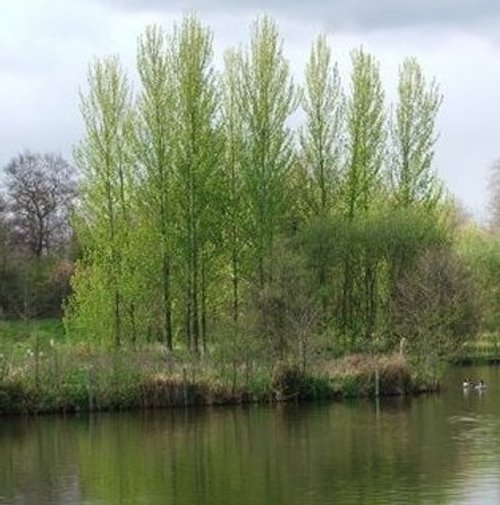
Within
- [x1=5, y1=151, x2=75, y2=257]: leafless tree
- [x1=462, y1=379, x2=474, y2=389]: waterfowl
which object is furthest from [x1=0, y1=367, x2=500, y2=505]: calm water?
[x1=5, y1=151, x2=75, y2=257]: leafless tree

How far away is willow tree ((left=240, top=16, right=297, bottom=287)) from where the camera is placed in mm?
48844

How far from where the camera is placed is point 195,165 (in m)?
46.3

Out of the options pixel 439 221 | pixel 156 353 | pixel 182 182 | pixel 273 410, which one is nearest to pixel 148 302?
pixel 182 182

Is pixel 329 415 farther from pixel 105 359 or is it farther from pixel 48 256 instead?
pixel 48 256

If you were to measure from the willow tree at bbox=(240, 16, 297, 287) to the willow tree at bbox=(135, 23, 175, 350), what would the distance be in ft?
12.5

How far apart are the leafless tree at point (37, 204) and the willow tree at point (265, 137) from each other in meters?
28.8

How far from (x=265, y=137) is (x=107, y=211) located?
7288 mm

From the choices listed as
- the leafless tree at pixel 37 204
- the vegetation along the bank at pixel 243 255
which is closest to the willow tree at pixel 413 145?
the vegetation along the bank at pixel 243 255

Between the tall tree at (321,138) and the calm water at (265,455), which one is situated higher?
the tall tree at (321,138)

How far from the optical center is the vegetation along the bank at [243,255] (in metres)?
38.5

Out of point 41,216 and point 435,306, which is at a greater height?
point 41,216

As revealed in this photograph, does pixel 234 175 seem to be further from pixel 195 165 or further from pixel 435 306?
pixel 435 306

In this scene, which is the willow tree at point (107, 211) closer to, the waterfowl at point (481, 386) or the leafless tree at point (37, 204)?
the waterfowl at point (481, 386)

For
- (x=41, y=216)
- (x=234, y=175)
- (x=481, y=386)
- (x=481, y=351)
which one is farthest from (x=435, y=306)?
(x=41, y=216)
